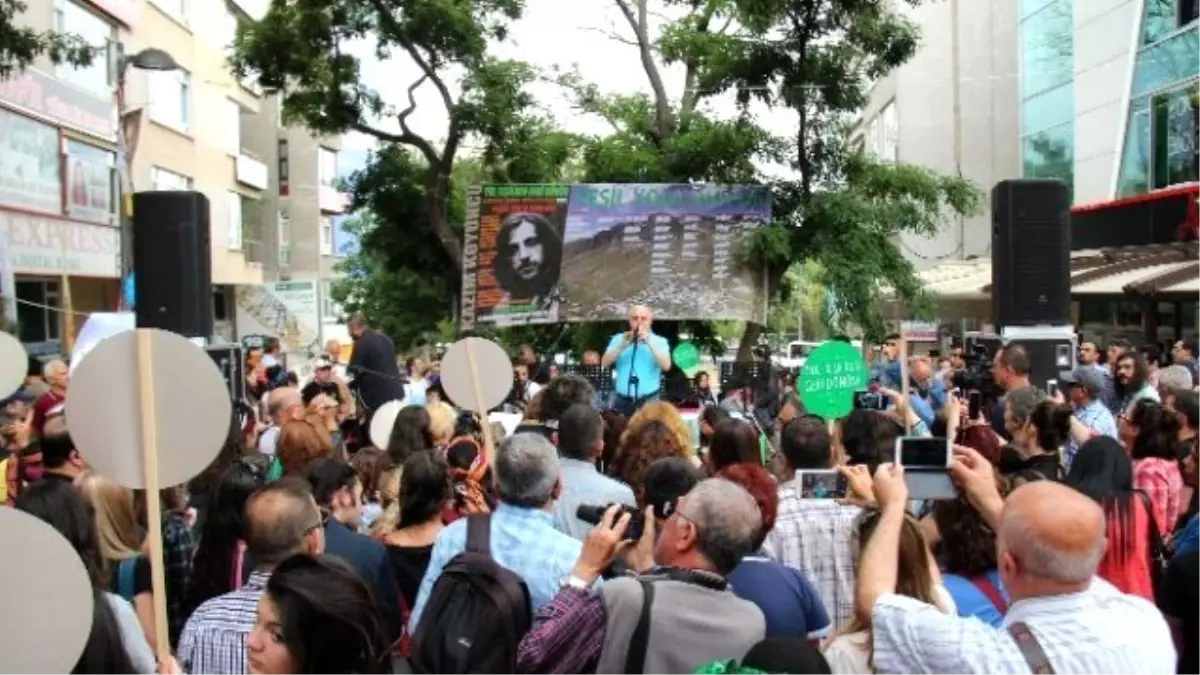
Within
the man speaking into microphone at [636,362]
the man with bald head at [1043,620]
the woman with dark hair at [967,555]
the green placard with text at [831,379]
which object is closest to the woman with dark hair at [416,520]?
the woman with dark hair at [967,555]

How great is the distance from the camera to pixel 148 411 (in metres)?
3.68

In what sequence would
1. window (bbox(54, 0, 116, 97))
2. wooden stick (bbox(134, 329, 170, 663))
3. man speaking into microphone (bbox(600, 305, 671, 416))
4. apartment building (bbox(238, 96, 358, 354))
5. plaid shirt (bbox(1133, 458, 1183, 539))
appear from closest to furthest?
wooden stick (bbox(134, 329, 170, 663)) → plaid shirt (bbox(1133, 458, 1183, 539)) → man speaking into microphone (bbox(600, 305, 671, 416)) → window (bbox(54, 0, 116, 97)) → apartment building (bbox(238, 96, 358, 354))

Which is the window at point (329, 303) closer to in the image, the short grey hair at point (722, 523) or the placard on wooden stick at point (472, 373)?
the placard on wooden stick at point (472, 373)

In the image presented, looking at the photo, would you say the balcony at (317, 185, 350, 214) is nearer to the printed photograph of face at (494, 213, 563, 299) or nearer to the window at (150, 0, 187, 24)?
the window at (150, 0, 187, 24)

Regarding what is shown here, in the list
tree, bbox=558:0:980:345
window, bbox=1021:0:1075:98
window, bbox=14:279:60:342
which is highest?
window, bbox=1021:0:1075:98

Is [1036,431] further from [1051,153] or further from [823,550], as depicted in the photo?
[1051,153]

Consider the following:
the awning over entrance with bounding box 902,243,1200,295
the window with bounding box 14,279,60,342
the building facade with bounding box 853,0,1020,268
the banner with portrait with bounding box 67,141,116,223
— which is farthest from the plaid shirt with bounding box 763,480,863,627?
the building facade with bounding box 853,0,1020,268

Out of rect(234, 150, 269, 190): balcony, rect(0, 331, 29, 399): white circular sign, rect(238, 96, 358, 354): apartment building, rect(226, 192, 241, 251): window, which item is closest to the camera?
rect(0, 331, 29, 399): white circular sign

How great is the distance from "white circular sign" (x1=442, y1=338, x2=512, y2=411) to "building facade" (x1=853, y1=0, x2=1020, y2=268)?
35.8 meters

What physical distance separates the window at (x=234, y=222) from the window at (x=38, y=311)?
32.9 ft

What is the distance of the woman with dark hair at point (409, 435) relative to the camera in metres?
6.78

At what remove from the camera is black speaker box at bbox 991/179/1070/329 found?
36.0ft

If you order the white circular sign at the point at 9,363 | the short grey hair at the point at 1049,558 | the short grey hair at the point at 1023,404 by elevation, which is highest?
the white circular sign at the point at 9,363

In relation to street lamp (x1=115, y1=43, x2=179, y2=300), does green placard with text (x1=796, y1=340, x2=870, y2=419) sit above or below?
below
